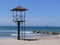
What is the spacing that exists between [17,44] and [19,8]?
24.7ft

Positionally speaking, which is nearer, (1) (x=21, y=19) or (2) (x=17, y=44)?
(2) (x=17, y=44)

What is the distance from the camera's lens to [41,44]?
24.9 meters

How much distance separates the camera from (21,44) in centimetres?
2494

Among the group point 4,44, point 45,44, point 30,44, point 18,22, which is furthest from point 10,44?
point 18,22

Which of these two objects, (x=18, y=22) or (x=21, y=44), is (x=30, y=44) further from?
(x=18, y=22)

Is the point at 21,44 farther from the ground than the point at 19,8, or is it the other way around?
the point at 19,8

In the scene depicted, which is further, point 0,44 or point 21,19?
point 21,19

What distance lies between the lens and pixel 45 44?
24.7 meters

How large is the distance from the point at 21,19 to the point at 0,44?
7.50m

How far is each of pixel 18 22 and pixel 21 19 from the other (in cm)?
58

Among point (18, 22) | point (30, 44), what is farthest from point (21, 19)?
point (30, 44)

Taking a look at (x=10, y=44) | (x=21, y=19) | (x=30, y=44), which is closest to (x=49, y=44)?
(x=30, y=44)

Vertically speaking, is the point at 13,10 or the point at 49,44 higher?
the point at 13,10

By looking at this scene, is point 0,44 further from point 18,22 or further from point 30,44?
point 18,22
